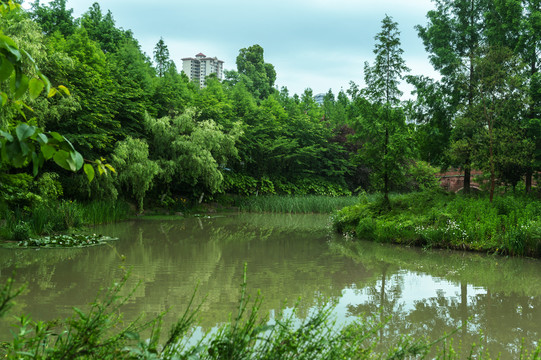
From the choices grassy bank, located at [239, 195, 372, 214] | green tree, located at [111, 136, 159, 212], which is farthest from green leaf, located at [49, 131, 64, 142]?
grassy bank, located at [239, 195, 372, 214]

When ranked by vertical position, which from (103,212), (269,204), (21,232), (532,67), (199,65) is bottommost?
(269,204)

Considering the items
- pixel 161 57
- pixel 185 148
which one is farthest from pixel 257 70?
pixel 185 148

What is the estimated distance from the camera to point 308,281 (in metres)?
7.63

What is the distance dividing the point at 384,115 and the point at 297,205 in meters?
11.7

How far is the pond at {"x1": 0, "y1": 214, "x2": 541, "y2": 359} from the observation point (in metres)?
5.45

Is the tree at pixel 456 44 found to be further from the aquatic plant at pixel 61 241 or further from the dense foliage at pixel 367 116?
the aquatic plant at pixel 61 241

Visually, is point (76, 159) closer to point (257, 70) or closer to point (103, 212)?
point (103, 212)

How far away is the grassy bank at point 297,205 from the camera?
82.5 feet

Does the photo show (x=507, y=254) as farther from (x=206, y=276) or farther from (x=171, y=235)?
(x=171, y=235)

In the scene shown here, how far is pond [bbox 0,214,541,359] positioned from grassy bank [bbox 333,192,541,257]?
0.56 meters

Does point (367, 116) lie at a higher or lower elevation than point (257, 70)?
lower

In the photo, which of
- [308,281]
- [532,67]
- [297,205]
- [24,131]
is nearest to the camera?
[24,131]

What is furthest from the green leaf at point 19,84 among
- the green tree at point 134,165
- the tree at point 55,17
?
the tree at point 55,17

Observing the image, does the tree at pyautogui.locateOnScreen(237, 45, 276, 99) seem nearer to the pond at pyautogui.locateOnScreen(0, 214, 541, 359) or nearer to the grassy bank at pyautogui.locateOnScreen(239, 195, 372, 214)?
the grassy bank at pyautogui.locateOnScreen(239, 195, 372, 214)
